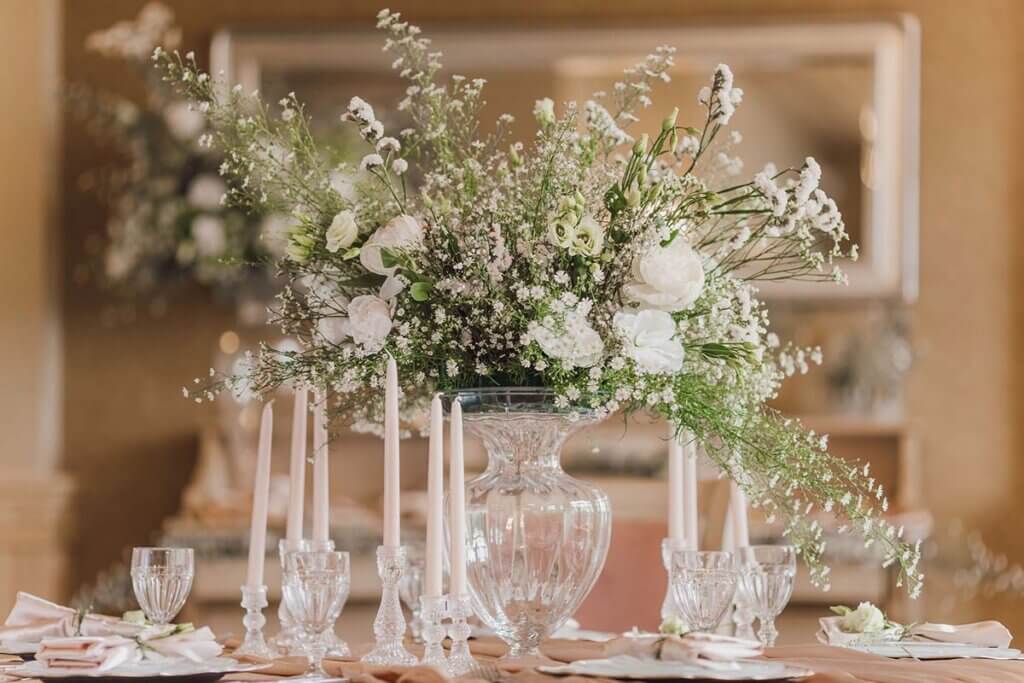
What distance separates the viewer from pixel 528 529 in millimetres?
1692

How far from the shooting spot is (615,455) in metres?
4.26

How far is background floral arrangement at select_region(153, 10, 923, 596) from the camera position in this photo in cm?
170

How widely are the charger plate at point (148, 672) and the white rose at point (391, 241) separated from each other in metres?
0.49

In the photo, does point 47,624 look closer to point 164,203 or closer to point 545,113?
point 545,113

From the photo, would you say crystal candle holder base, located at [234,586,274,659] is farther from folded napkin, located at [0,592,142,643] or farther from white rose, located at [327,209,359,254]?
white rose, located at [327,209,359,254]

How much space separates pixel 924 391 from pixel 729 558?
285 centimetres

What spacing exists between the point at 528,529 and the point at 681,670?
0.99 ft

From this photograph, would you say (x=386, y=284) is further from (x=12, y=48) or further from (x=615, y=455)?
(x=12, y=48)

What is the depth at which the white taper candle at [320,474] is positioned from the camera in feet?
6.08

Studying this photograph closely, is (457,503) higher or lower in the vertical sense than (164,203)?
lower

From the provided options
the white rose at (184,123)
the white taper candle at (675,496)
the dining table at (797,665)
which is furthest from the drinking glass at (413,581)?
the white rose at (184,123)

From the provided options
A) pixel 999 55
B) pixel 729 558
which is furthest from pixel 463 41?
pixel 729 558

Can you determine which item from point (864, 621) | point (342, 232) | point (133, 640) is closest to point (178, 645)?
point (133, 640)

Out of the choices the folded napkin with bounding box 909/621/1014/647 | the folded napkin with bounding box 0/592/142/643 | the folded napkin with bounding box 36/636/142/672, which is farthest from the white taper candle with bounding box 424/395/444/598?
the folded napkin with bounding box 909/621/1014/647
